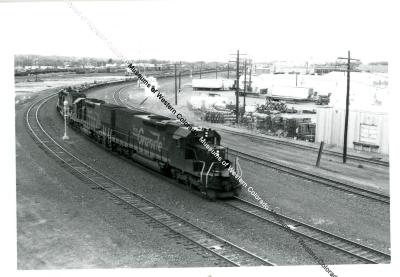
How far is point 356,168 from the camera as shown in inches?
835

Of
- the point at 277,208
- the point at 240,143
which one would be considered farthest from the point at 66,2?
the point at 240,143

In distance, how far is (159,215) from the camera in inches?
568

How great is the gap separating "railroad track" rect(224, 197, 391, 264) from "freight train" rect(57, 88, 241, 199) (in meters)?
1.01

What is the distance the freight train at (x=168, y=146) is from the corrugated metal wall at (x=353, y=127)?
11359 millimetres

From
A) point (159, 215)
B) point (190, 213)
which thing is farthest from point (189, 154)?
point (159, 215)

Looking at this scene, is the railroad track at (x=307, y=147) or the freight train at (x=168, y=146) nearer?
the freight train at (x=168, y=146)

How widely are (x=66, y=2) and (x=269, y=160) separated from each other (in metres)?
11.5

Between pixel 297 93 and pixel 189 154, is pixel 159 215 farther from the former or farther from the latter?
pixel 297 93

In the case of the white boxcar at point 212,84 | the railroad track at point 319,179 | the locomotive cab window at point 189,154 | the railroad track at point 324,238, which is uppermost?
the white boxcar at point 212,84

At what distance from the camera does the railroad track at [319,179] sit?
54.1 feet

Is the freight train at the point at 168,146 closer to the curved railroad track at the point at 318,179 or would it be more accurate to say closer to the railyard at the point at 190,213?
the railyard at the point at 190,213

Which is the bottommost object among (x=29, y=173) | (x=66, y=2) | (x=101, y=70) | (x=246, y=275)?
(x=246, y=275)

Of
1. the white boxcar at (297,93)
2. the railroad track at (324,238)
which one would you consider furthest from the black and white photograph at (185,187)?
the white boxcar at (297,93)

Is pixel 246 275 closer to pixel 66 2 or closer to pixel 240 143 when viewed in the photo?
pixel 66 2
